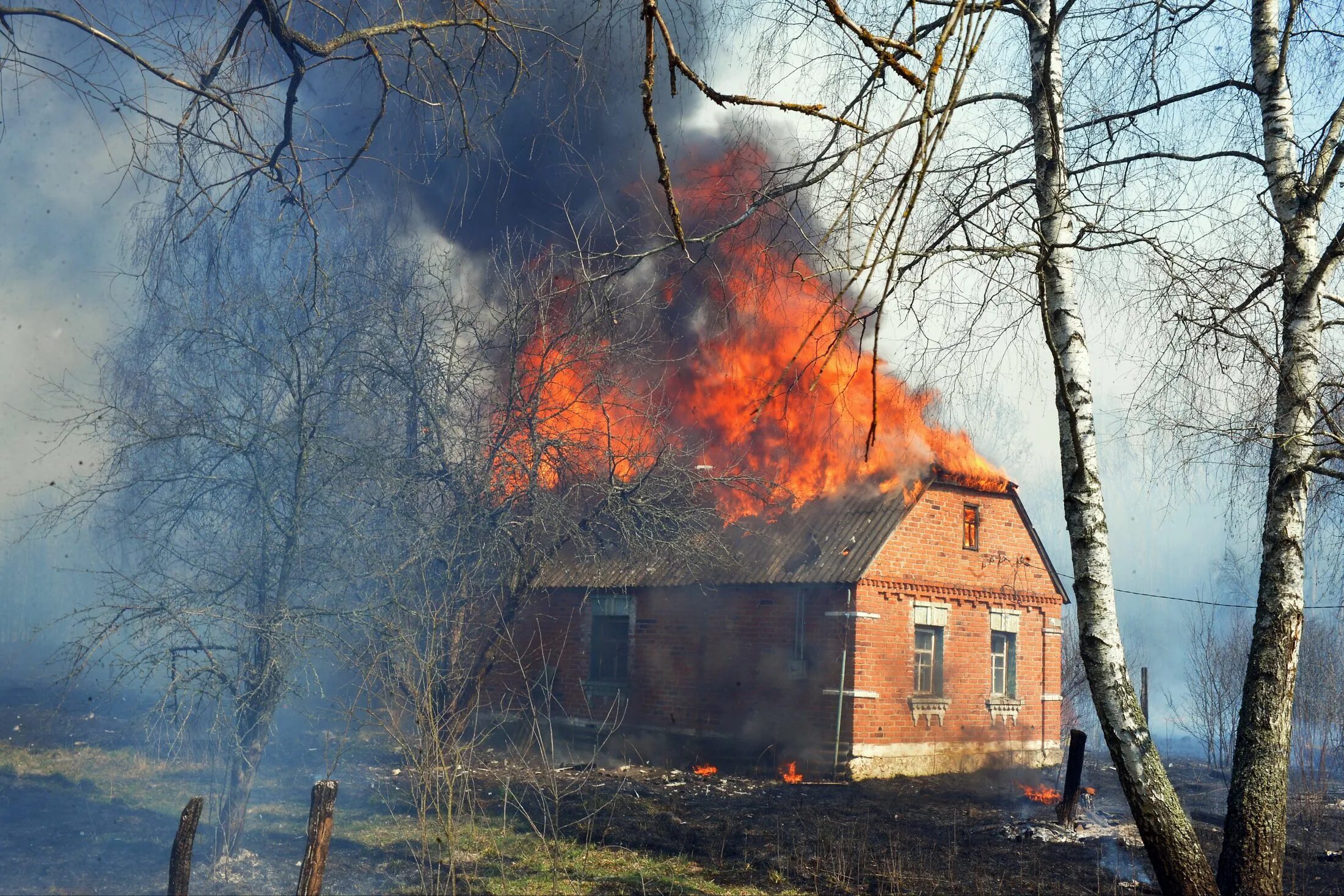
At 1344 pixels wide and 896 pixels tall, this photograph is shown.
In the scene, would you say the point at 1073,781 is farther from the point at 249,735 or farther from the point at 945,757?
the point at 249,735

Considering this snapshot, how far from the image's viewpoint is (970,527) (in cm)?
1941

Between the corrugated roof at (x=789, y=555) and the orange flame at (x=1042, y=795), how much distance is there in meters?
4.54

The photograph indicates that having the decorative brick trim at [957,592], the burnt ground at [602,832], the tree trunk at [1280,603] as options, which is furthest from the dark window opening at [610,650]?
the tree trunk at [1280,603]

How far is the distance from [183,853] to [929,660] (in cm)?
1453

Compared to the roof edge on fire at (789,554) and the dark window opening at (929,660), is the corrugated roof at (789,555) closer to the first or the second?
the roof edge on fire at (789,554)

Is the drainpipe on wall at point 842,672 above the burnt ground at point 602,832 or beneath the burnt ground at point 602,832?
above

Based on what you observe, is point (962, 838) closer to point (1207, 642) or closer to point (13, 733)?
point (1207, 642)

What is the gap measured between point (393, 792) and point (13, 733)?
9752mm

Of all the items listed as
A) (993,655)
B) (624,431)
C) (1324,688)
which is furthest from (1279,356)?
(1324,688)

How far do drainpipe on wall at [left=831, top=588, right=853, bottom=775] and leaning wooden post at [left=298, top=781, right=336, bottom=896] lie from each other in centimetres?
1151

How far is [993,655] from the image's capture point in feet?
64.7

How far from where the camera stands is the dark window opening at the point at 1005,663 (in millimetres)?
19828

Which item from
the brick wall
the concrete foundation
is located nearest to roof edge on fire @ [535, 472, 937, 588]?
the brick wall

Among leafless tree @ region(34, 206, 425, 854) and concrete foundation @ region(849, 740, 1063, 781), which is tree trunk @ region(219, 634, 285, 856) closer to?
leafless tree @ region(34, 206, 425, 854)
